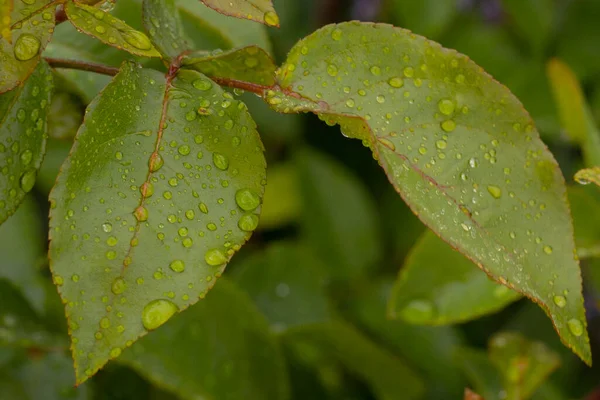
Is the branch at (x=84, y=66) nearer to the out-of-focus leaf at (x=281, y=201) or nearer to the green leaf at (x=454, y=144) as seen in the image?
the green leaf at (x=454, y=144)

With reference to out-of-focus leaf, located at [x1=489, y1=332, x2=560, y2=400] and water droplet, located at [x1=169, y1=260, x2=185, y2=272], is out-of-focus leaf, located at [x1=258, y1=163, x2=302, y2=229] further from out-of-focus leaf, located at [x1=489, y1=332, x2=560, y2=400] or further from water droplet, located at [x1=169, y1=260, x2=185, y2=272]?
water droplet, located at [x1=169, y1=260, x2=185, y2=272]

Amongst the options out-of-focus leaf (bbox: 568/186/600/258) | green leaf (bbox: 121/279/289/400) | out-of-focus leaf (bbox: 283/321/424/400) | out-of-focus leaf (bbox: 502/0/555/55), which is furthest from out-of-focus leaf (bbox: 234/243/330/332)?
out-of-focus leaf (bbox: 502/0/555/55)

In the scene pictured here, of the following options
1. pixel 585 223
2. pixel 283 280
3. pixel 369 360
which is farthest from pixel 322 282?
pixel 585 223

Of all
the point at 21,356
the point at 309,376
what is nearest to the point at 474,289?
the point at 309,376

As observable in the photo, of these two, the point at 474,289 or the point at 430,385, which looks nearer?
the point at 474,289

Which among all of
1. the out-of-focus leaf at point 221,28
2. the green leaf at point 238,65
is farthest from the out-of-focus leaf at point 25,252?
the green leaf at point 238,65

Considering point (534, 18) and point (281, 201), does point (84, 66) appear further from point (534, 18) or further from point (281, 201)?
point (534, 18)

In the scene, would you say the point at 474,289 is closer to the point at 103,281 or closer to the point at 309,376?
the point at 309,376
